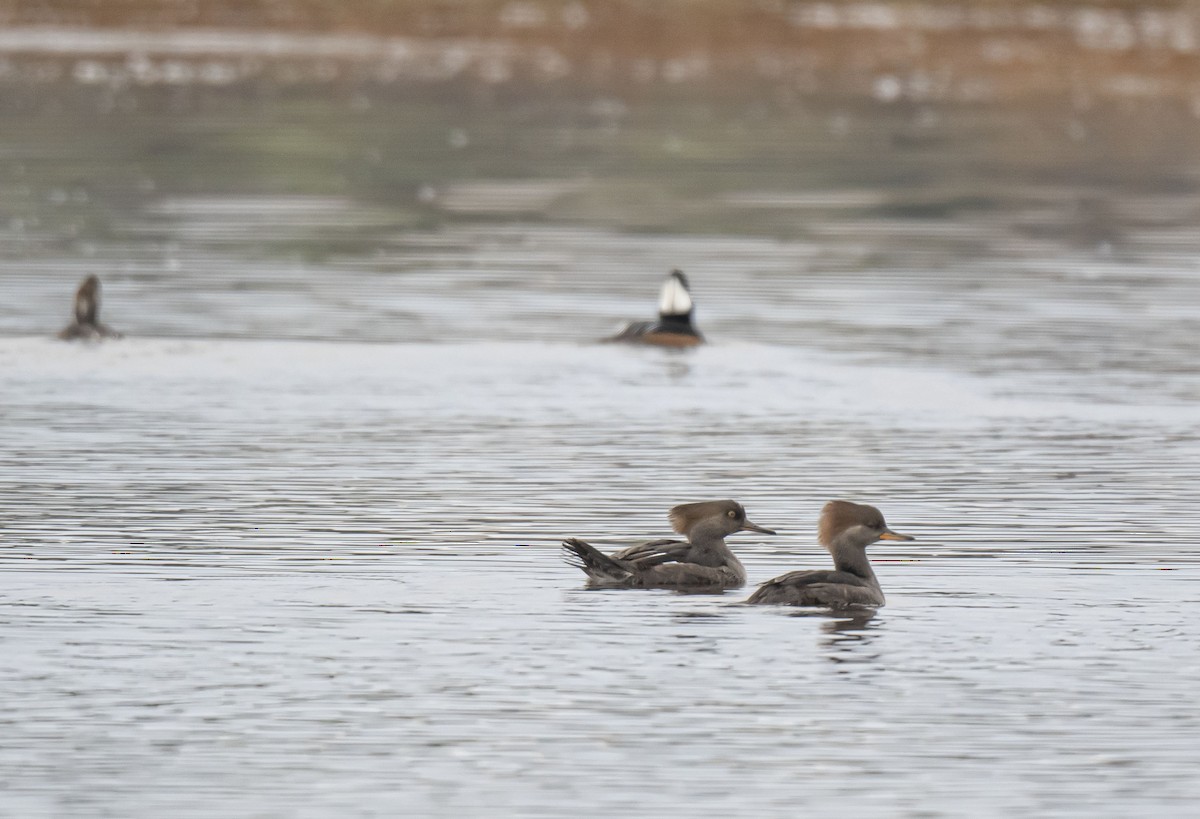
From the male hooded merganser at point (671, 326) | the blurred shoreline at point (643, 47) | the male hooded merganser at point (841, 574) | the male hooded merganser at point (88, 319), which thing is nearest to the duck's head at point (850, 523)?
the male hooded merganser at point (841, 574)

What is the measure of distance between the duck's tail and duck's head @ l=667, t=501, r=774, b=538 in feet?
1.59

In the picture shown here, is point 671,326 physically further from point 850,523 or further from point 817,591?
point 817,591

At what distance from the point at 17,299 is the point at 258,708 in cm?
1532

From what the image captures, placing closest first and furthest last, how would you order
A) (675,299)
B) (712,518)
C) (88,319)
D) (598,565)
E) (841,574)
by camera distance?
(841,574) → (598,565) → (712,518) → (88,319) → (675,299)

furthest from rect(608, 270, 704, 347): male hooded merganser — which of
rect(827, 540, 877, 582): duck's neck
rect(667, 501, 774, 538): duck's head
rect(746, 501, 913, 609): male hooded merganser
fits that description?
rect(827, 540, 877, 582): duck's neck

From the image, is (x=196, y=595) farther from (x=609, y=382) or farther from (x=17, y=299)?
(x=17, y=299)

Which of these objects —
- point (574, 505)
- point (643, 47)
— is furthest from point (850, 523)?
point (643, 47)

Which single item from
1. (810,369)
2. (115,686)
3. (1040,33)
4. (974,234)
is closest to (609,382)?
(810,369)

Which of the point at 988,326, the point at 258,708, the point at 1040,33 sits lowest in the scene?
the point at 258,708

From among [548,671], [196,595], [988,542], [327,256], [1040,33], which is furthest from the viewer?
[1040,33]

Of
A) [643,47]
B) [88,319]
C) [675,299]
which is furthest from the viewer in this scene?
[643,47]

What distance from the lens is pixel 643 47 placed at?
75.1m

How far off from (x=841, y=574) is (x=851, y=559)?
26cm

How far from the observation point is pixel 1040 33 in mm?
71500
